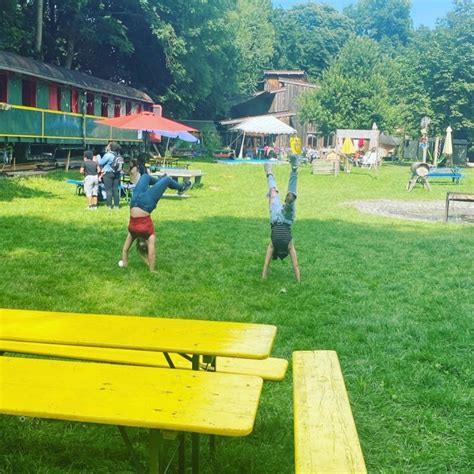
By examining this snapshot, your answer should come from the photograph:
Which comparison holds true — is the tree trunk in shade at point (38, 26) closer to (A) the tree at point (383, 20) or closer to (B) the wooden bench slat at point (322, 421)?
(B) the wooden bench slat at point (322, 421)

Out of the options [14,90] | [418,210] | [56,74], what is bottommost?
[418,210]

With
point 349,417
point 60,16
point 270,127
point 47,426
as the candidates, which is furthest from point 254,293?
point 60,16

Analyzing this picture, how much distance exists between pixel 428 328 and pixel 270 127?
29011 mm

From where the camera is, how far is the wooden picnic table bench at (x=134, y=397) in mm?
2217

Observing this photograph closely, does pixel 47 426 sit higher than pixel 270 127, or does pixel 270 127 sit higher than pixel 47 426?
pixel 270 127

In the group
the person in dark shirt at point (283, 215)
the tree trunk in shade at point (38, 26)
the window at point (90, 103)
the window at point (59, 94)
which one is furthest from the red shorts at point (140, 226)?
the tree trunk in shade at point (38, 26)

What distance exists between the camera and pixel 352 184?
83.4 feet

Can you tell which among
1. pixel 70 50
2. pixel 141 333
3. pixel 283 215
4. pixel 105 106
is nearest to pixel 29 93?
pixel 105 106

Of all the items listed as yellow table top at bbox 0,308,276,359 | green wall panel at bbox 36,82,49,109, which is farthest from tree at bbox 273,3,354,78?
yellow table top at bbox 0,308,276,359

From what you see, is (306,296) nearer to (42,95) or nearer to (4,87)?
(4,87)

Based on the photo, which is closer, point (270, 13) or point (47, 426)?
point (47, 426)

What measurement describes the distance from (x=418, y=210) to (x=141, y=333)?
15.3m

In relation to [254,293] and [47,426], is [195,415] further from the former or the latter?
[254,293]

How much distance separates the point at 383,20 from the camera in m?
87.2
